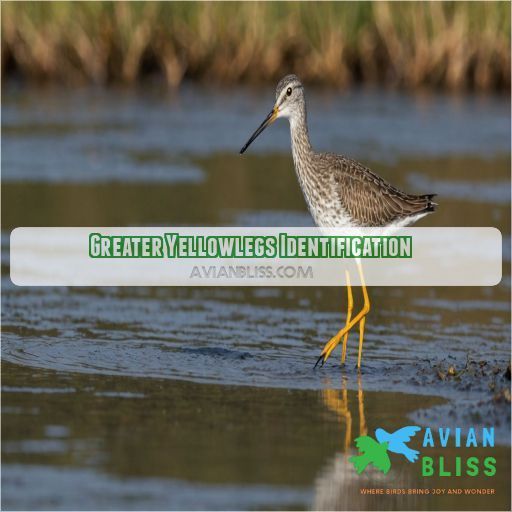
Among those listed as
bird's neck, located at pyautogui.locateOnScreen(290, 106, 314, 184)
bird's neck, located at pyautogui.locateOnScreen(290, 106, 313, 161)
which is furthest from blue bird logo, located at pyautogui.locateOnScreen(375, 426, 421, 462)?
bird's neck, located at pyautogui.locateOnScreen(290, 106, 313, 161)

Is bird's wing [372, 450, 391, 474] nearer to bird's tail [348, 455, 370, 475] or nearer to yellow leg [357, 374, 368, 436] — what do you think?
bird's tail [348, 455, 370, 475]

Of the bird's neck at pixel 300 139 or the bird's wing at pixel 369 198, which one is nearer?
the bird's wing at pixel 369 198

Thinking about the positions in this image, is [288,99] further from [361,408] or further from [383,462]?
[383,462]

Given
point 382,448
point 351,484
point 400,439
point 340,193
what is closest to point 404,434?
point 400,439

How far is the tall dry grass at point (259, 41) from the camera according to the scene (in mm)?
21078

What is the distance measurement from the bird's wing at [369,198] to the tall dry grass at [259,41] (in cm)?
1221

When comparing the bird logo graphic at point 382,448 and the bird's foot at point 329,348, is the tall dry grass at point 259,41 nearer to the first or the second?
the bird's foot at point 329,348

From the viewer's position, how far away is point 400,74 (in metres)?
22.5

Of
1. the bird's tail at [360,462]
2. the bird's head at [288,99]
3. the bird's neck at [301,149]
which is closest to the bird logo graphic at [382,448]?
the bird's tail at [360,462]

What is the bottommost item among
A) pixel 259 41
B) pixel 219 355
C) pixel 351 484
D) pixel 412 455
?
pixel 351 484

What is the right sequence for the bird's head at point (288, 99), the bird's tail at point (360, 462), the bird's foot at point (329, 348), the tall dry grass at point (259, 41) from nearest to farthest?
the bird's tail at point (360, 462) < the bird's foot at point (329, 348) < the bird's head at point (288, 99) < the tall dry grass at point (259, 41)

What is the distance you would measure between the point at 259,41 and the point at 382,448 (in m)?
15.8

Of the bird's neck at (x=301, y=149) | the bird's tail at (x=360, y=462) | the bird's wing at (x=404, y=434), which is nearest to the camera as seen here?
the bird's tail at (x=360, y=462)

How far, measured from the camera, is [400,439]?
675cm
